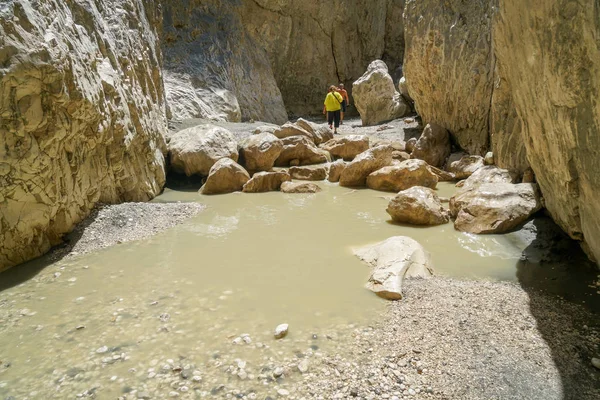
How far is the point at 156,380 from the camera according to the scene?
7.43 feet

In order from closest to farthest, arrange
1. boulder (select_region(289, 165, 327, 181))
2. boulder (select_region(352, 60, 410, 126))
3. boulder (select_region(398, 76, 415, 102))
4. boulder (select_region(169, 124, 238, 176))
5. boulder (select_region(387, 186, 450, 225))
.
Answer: boulder (select_region(387, 186, 450, 225))
boulder (select_region(169, 124, 238, 176))
boulder (select_region(289, 165, 327, 181))
boulder (select_region(398, 76, 415, 102))
boulder (select_region(352, 60, 410, 126))

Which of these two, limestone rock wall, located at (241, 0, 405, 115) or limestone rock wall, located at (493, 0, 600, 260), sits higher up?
limestone rock wall, located at (241, 0, 405, 115)

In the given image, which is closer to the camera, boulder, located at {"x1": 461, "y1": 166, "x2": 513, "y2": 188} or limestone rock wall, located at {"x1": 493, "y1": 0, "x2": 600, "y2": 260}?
limestone rock wall, located at {"x1": 493, "y1": 0, "x2": 600, "y2": 260}

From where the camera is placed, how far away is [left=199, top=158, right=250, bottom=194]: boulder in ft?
23.3

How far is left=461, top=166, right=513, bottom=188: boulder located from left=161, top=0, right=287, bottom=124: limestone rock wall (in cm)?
706

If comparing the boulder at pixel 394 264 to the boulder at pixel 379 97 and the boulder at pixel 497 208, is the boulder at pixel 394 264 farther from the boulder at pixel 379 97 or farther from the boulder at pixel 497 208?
the boulder at pixel 379 97

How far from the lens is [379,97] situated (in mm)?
13953

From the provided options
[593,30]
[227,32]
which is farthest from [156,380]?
[227,32]

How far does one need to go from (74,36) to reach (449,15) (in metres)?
6.52

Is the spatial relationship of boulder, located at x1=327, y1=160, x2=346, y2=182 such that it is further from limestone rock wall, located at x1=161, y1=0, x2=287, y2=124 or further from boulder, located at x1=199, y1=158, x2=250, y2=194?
limestone rock wall, located at x1=161, y1=0, x2=287, y2=124

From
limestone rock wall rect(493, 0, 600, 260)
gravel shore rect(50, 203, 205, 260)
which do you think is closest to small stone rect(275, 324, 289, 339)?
limestone rock wall rect(493, 0, 600, 260)

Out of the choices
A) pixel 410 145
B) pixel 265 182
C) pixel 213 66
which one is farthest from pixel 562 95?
pixel 213 66

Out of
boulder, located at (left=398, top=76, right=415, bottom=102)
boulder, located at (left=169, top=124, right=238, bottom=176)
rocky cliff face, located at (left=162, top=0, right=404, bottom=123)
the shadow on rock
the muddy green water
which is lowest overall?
the muddy green water

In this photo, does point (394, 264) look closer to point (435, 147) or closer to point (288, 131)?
point (435, 147)
